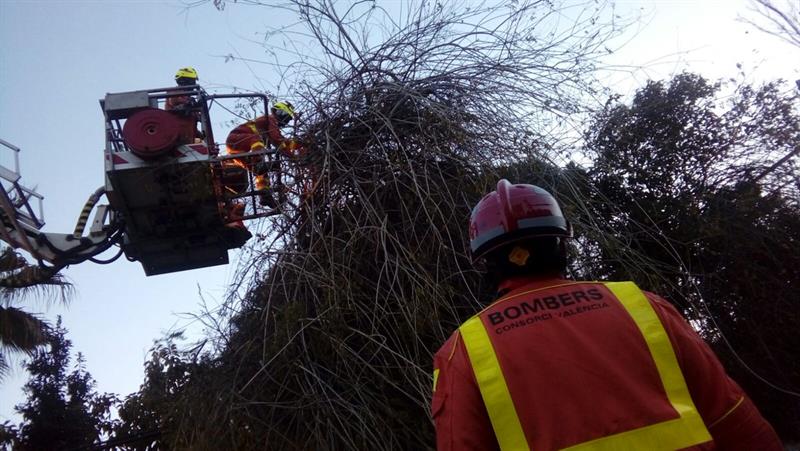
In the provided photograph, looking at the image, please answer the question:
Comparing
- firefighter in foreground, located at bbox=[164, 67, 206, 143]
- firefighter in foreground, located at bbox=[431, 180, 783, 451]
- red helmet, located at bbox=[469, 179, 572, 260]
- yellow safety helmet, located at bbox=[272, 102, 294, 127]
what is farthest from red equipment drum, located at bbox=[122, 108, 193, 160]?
firefighter in foreground, located at bbox=[431, 180, 783, 451]

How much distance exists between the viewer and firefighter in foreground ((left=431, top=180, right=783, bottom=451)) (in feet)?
5.07

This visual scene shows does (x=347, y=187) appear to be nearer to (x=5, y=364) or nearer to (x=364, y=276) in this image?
(x=364, y=276)

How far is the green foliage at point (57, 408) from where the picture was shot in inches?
422

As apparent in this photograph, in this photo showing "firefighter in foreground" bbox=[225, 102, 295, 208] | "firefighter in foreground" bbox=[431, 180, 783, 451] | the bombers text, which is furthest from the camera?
"firefighter in foreground" bbox=[225, 102, 295, 208]

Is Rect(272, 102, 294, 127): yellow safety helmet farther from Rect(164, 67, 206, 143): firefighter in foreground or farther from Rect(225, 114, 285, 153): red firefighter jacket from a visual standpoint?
Rect(164, 67, 206, 143): firefighter in foreground

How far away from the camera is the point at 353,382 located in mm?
3914

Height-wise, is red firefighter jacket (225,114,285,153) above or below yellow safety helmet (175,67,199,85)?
below

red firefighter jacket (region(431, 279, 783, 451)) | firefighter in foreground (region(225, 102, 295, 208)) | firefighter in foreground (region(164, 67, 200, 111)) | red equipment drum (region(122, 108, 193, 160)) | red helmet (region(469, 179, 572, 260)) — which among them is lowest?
red firefighter jacket (region(431, 279, 783, 451))

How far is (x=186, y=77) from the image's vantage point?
691 centimetres

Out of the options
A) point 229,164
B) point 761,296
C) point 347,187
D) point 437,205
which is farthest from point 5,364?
point 761,296

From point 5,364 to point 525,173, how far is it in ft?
30.9

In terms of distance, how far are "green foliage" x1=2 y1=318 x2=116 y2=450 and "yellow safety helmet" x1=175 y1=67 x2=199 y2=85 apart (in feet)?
19.5

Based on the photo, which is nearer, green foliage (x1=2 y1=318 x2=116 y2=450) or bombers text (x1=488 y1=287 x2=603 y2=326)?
bombers text (x1=488 y1=287 x2=603 y2=326)

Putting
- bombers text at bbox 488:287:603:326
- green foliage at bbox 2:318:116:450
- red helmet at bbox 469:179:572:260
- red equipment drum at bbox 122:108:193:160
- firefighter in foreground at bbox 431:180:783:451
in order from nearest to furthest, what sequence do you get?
firefighter in foreground at bbox 431:180:783:451 < bombers text at bbox 488:287:603:326 < red helmet at bbox 469:179:572:260 < red equipment drum at bbox 122:108:193:160 < green foliage at bbox 2:318:116:450
